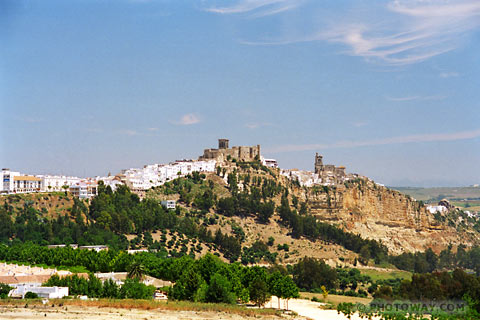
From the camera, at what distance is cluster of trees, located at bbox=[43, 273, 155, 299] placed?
42500 millimetres

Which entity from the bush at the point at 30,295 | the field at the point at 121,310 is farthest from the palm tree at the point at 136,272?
the bush at the point at 30,295

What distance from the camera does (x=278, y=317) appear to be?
40.1 meters

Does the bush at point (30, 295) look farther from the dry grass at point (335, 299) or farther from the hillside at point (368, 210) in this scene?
the hillside at point (368, 210)

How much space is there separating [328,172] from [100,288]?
89676 mm

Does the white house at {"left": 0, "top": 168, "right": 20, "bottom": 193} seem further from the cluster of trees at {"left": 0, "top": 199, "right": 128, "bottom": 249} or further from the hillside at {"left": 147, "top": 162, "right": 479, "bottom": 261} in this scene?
the hillside at {"left": 147, "top": 162, "right": 479, "bottom": 261}

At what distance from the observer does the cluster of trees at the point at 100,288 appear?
139 feet

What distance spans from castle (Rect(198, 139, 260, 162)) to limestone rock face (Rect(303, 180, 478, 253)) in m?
13.0

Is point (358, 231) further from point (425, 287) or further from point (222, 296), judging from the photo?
point (222, 296)

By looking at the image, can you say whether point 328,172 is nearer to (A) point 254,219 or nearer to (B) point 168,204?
(A) point 254,219

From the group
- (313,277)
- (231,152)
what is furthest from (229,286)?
(231,152)

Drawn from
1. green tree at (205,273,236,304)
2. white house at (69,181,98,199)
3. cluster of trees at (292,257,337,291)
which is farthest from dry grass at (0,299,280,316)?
white house at (69,181,98,199)

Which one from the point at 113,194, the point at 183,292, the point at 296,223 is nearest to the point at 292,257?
the point at 296,223

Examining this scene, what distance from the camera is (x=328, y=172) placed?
128 meters

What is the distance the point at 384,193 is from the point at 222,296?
83400mm
